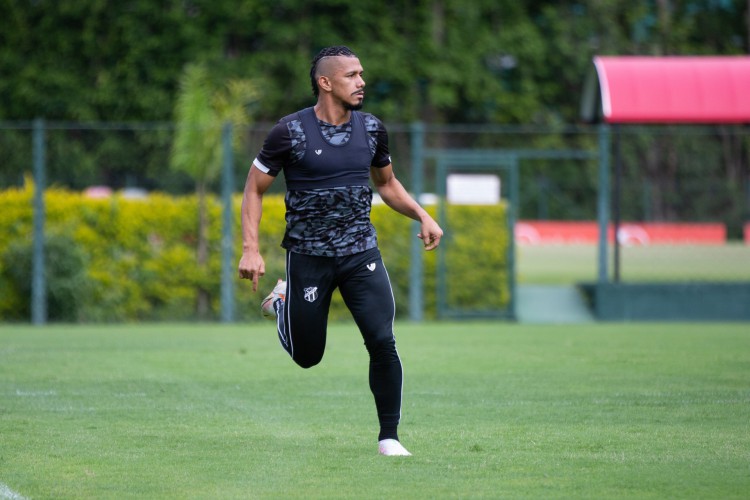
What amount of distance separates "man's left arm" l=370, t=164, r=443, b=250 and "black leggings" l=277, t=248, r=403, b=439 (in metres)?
0.31

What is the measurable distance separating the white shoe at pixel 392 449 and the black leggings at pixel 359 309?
0.16 feet

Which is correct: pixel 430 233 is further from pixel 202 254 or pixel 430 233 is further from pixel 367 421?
pixel 202 254

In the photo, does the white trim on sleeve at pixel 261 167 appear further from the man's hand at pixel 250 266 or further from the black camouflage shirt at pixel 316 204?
the man's hand at pixel 250 266

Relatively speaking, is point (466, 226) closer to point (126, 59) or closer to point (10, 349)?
point (10, 349)

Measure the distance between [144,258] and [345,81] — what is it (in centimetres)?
1113

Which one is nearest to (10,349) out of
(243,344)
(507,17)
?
(243,344)

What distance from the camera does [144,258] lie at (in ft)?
57.1

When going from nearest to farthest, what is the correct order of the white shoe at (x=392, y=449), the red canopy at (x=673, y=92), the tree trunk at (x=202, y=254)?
the white shoe at (x=392, y=449) → the tree trunk at (x=202, y=254) → the red canopy at (x=673, y=92)

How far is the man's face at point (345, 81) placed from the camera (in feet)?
22.1

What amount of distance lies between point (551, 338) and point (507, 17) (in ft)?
89.4

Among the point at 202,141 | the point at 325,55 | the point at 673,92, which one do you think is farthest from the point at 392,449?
the point at 673,92

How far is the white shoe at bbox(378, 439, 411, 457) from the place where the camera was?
662 cm

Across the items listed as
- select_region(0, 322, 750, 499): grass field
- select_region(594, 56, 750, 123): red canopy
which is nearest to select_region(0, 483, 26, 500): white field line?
select_region(0, 322, 750, 499): grass field

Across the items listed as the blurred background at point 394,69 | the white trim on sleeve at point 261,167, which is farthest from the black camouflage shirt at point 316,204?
the blurred background at point 394,69
